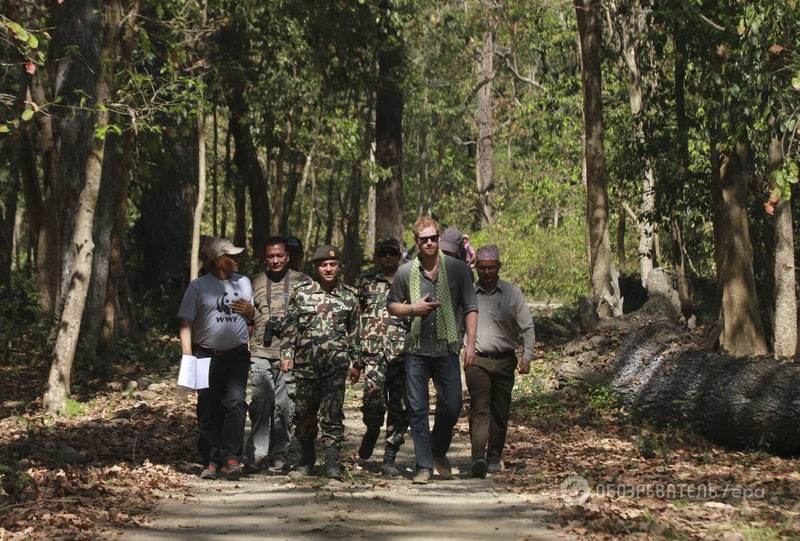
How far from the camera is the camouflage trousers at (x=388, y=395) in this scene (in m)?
10.8

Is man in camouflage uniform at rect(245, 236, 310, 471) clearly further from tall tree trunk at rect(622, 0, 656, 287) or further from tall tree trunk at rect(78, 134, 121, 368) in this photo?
tall tree trunk at rect(622, 0, 656, 287)

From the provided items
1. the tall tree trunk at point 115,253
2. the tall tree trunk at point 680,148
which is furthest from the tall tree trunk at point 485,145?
the tall tree trunk at point 115,253

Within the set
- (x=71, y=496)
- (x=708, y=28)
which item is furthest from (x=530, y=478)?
(x=708, y=28)

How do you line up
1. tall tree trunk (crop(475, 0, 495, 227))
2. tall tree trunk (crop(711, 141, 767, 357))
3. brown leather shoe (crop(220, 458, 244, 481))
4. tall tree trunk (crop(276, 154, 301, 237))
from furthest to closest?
tall tree trunk (crop(475, 0, 495, 227))
tall tree trunk (crop(276, 154, 301, 237))
tall tree trunk (crop(711, 141, 767, 357))
brown leather shoe (crop(220, 458, 244, 481))

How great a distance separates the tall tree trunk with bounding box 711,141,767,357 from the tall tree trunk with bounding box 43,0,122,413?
31.3 ft

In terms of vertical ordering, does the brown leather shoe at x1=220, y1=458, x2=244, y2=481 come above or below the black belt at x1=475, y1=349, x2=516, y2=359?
below

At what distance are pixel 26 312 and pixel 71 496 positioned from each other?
1917 centimetres

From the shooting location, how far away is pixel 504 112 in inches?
2319

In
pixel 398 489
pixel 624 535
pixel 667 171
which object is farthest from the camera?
pixel 667 171

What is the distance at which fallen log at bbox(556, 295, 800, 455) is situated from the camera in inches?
470

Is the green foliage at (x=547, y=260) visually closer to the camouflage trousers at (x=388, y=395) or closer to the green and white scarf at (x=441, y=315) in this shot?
the camouflage trousers at (x=388, y=395)

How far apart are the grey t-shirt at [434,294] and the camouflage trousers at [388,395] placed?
23.0 inches

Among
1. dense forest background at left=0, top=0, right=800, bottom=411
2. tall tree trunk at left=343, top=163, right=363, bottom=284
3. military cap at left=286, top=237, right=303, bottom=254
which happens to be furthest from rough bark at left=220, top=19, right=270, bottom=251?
military cap at left=286, top=237, right=303, bottom=254

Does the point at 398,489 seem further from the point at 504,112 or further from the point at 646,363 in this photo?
the point at 504,112
